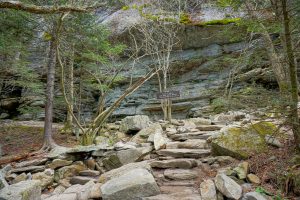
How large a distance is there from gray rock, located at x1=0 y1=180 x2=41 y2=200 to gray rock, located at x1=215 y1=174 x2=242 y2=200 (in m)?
3.13

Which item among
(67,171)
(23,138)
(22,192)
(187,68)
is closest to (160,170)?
(67,171)

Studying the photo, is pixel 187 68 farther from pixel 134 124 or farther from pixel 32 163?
pixel 32 163

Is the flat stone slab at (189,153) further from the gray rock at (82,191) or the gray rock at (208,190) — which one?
the gray rock at (82,191)

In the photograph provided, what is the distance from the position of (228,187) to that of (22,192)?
3278 mm

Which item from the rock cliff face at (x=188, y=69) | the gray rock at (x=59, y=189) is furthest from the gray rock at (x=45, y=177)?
the rock cliff face at (x=188, y=69)

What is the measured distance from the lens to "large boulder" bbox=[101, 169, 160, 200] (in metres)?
3.87

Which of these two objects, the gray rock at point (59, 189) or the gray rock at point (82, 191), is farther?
the gray rock at point (59, 189)

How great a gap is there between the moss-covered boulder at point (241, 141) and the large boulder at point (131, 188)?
1863 mm

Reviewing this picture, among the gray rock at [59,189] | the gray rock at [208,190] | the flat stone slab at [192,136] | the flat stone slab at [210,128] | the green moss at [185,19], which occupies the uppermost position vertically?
the green moss at [185,19]

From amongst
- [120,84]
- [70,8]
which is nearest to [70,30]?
[70,8]

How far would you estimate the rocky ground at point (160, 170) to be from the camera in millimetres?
3885

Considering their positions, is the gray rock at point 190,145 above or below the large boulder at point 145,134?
below

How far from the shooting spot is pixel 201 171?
4.81 meters

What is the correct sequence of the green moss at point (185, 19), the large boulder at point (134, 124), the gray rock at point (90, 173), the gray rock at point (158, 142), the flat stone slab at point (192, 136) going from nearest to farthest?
1. the gray rock at point (90, 173)
2. the gray rock at point (158, 142)
3. the flat stone slab at point (192, 136)
4. the large boulder at point (134, 124)
5. the green moss at point (185, 19)
